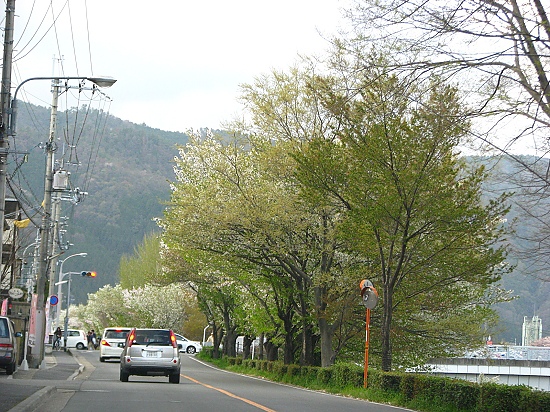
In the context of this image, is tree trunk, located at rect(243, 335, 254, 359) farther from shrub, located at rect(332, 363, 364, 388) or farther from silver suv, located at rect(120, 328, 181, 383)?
silver suv, located at rect(120, 328, 181, 383)

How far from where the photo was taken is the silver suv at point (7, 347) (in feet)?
84.0

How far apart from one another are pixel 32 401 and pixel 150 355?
36.3 ft

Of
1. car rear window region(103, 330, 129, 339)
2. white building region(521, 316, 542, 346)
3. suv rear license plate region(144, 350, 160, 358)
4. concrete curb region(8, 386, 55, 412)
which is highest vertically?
white building region(521, 316, 542, 346)

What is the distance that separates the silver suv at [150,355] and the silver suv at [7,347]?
10.8ft

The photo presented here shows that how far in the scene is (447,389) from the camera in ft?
60.2

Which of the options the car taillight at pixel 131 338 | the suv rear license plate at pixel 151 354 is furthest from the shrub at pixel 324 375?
the car taillight at pixel 131 338

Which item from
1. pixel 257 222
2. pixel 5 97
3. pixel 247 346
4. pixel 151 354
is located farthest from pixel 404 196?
pixel 247 346

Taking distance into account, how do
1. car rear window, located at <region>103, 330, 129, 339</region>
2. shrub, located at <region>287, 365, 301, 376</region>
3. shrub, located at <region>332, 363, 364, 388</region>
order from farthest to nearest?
car rear window, located at <region>103, 330, 129, 339</region>
shrub, located at <region>287, 365, 301, 376</region>
shrub, located at <region>332, 363, 364, 388</region>

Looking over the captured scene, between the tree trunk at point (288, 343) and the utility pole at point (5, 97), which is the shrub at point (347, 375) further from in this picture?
the tree trunk at point (288, 343)

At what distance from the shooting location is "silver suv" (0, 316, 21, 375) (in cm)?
2561

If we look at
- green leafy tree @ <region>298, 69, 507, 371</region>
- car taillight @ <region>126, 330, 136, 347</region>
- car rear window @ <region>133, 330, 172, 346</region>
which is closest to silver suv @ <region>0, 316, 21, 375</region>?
car taillight @ <region>126, 330, 136, 347</region>

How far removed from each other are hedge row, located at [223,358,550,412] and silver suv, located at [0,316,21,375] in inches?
392

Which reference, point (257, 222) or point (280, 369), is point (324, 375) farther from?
point (280, 369)

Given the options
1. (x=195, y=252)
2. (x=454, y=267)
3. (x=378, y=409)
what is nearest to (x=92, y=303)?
(x=195, y=252)
